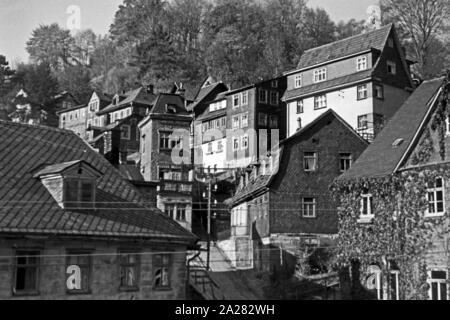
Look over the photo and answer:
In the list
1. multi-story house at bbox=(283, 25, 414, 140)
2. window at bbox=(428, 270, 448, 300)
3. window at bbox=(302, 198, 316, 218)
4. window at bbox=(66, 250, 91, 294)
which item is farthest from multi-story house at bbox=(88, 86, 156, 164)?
window at bbox=(428, 270, 448, 300)

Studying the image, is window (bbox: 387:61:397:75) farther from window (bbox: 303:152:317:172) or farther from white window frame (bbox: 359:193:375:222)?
white window frame (bbox: 359:193:375:222)

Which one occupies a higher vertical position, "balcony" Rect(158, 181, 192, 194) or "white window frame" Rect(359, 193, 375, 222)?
"balcony" Rect(158, 181, 192, 194)

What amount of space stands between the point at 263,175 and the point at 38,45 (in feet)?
282

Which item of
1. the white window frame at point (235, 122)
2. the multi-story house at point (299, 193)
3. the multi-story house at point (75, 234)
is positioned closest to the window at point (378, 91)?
the multi-story house at point (299, 193)

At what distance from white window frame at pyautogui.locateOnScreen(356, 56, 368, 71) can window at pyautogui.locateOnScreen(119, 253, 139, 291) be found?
1500 inches

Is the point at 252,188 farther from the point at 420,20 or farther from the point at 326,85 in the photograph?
the point at 420,20

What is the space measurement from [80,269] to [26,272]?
1.99m

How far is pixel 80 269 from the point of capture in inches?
968

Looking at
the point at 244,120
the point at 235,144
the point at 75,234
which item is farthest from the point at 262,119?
the point at 75,234

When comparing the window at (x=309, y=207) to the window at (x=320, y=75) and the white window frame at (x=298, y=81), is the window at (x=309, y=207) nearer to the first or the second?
the window at (x=320, y=75)

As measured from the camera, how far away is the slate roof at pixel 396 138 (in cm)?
3050

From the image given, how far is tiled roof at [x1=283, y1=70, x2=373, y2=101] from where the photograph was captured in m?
57.6

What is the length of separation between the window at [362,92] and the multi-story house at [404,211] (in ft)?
80.8

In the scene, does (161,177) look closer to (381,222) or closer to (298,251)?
(298,251)
